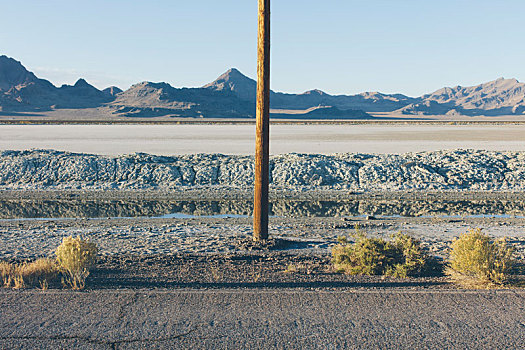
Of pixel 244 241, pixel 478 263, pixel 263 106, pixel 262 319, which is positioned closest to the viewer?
pixel 262 319

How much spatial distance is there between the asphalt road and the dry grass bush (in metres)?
0.40

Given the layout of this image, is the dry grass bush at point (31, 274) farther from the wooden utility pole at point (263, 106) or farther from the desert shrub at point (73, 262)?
the wooden utility pole at point (263, 106)

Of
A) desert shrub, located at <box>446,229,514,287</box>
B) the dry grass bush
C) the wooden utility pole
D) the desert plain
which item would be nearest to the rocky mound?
the desert plain

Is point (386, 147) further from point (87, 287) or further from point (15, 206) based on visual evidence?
point (87, 287)

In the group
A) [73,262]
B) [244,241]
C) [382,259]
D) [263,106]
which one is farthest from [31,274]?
[382,259]

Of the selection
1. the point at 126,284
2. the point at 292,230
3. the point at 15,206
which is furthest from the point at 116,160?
the point at 126,284

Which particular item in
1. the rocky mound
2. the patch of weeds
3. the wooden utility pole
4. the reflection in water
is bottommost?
the reflection in water

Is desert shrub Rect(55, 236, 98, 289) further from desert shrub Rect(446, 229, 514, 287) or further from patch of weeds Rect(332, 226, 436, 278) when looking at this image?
desert shrub Rect(446, 229, 514, 287)

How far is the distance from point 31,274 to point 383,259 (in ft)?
18.6

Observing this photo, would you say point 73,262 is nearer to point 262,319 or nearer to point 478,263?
point 262,319

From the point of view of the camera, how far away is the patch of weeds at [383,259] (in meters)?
8.72

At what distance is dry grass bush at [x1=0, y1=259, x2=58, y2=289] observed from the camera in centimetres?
773

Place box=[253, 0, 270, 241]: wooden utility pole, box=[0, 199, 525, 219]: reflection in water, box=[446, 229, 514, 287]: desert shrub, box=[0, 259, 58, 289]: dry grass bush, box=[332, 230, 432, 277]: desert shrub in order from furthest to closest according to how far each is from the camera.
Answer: box=[0, 199, 525, 219]: reflection in water < box=[253, 0, 270, 241]: wooden utility pole < box=[332, 230, 432, 277]: desert shrub < box=[446, 229, 514, 287]: desert shrub < box=[0, 259, 58, 289]: dry grass bush

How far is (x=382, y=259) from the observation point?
9.06 metres
